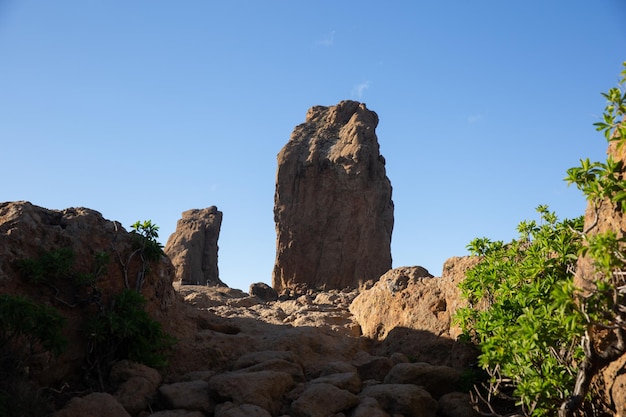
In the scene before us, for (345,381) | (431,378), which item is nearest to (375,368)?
(431,378)

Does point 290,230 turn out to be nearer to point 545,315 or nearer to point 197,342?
point 197,342

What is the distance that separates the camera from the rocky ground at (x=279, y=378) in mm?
9750

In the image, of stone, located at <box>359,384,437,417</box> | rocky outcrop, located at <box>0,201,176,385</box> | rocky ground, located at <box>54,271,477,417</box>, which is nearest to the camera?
rocky ground, located at <box>54,271,477,417</box>

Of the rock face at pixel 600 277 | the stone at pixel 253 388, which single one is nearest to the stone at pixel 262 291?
the stone at pixel 253 388

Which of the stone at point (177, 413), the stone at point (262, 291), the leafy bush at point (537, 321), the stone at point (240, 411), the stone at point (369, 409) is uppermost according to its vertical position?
the stone at point (262, 291)

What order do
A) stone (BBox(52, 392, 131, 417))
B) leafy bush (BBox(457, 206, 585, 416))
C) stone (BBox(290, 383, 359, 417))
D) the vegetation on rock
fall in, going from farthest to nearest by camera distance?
stone (BBox(290, 383, 359, 417)) → stone (BBox(52, 392, 131, 417)) → leafy bush (BBox(457, 206, 585, 416)) → the vegetation on rock

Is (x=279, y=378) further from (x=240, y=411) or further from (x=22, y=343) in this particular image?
(x=22, y=343)

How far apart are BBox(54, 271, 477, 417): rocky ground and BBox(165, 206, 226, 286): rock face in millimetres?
28567

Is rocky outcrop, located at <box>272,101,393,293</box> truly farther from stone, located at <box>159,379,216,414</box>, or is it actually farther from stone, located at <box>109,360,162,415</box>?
stone, located at <box>159,379,216,414</box>

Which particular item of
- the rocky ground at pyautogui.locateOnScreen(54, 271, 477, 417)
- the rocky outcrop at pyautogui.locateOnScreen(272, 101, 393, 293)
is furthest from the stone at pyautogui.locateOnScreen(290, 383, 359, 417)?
the rocky outcrop at pyautogui.locateOnScreen(272, 101, 393, 293)

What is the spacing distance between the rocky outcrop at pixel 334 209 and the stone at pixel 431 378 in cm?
2457

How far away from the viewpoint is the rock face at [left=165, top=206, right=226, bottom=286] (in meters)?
43.3

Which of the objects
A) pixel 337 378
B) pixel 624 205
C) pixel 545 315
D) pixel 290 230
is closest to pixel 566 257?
pixel 545 315

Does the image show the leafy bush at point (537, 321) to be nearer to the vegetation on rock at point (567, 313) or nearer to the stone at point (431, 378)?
the vegetation on rock at point (567, 313)
